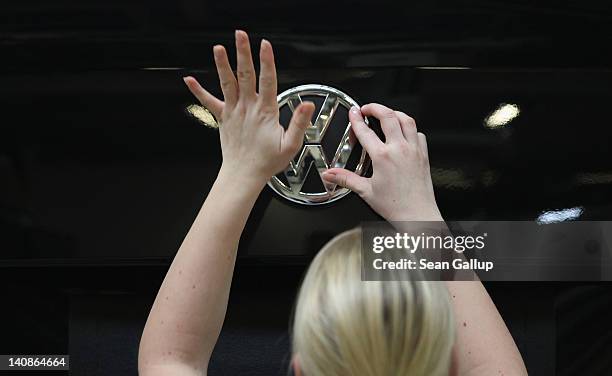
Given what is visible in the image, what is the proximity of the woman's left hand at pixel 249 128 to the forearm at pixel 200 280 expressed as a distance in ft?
0.07

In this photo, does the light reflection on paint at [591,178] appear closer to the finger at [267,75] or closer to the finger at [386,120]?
the finger at [386,120]

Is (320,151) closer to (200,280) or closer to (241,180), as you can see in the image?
(241,180)

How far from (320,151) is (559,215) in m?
0.35

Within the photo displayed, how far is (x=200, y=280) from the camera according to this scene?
106cm

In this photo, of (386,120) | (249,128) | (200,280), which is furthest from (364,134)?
(200,280)

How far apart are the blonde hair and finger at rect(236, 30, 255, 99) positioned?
0.97ft

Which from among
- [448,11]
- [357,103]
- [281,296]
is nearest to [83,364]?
[281,296]

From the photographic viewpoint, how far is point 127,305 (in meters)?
1.20

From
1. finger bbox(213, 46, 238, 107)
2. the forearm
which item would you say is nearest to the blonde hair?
the forearm

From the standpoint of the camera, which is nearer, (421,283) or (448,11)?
(421,283)

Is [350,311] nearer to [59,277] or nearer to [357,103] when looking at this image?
Result: [357,103]

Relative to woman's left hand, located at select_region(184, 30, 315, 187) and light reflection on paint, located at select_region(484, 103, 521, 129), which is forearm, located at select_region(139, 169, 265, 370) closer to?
woman's left hand, located at select_region(184, 30, 315, 187)

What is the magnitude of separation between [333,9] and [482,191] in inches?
13.1

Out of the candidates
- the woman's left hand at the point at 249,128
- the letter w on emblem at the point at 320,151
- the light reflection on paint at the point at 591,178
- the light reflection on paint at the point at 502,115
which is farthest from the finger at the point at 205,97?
the light reflection on paint at the point at 591,178
